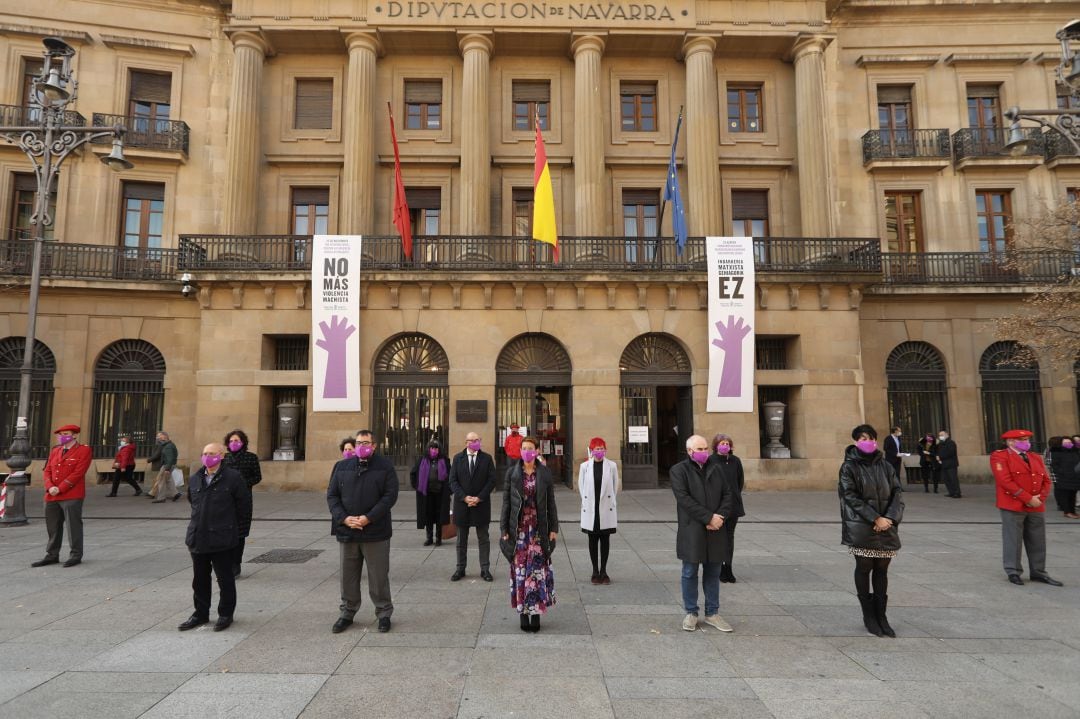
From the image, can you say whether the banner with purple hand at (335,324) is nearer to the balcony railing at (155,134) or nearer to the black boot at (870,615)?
the balcony railing at (155,134)

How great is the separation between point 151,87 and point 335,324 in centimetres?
1246

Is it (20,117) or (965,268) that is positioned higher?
(20,117)

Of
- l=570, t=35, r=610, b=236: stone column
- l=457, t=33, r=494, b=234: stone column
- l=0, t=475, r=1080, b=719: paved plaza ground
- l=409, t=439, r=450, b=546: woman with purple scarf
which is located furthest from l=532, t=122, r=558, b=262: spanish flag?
l=0, t=475, r=1080, b=719: paved plaza ground

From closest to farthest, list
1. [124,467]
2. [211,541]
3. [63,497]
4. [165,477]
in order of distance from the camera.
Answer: [211,541], [63,497], [165,477], [124,467]

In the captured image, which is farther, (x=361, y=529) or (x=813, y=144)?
(x=813, y=144)

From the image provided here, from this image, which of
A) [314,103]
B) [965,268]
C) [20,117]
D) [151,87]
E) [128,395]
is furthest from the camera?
[314,103]

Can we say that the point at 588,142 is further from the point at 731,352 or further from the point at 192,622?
the point at 192,622

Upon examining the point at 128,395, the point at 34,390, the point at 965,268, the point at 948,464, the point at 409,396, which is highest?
the point at 965,268

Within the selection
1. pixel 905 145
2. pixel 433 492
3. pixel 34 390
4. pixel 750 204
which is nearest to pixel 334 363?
pixel 433 492

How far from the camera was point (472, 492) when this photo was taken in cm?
863

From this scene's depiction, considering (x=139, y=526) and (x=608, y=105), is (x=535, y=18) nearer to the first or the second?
(x=608, y=105)

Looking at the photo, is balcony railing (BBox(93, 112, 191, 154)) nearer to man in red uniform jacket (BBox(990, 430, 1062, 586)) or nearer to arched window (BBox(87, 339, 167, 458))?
arched window (BBox(87, 339, 167, 458))

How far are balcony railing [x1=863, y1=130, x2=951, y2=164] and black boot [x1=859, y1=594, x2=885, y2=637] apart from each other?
65.6ft

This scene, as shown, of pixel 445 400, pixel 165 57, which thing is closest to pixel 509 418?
pixel 445 400
